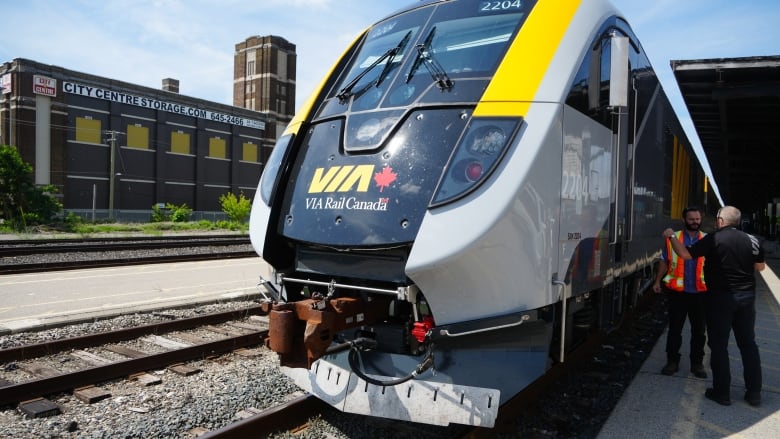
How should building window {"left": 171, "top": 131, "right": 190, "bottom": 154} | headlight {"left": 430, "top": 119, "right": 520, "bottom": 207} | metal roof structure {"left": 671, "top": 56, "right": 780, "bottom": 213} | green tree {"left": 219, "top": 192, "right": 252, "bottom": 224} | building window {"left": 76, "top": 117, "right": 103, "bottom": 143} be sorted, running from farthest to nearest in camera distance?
building window {"left": 171, "top": 131, "right": 190, "bottom": 154}, building window {"left": 76, "top": 117, "right": 103, "bottom": 143}, green tree {"left": 219, "top": 192, "right": 252, "bottom": 224}, metal roof structure {"left": 671, "top": 56, "right": 780, "bottom": 213}, headlight {"left": 430, "top": 119, "right": 520, "bottom": 207}

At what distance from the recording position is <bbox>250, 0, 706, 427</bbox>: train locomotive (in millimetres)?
3271

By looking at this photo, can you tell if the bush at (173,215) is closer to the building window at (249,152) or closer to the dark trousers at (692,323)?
the building window at (249,152)

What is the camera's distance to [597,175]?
4184mm

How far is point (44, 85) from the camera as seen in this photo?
4006cm

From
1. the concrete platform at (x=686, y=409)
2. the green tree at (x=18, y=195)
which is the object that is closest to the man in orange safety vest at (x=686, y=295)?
the concrete platform at (x=686, y=409)

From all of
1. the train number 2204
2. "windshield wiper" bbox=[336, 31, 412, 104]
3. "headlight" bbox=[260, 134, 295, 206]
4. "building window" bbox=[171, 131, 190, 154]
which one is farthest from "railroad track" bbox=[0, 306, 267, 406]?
"building window" bbox=[171, 131, 190, 154]

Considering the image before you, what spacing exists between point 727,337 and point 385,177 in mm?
3473

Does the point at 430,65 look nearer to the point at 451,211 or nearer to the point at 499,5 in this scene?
the point at 499,5

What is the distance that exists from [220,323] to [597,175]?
544 centimetres

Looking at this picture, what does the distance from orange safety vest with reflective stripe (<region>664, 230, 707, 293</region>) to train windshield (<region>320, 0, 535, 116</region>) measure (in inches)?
125

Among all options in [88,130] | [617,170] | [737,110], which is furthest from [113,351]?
[88,130]

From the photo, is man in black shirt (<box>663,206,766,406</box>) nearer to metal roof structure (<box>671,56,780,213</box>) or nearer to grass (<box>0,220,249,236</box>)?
metal roof structure (<box>671,56,780,213</box>)

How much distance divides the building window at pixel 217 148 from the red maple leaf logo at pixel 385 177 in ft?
163


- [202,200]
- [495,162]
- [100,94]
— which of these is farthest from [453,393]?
[202,200]
